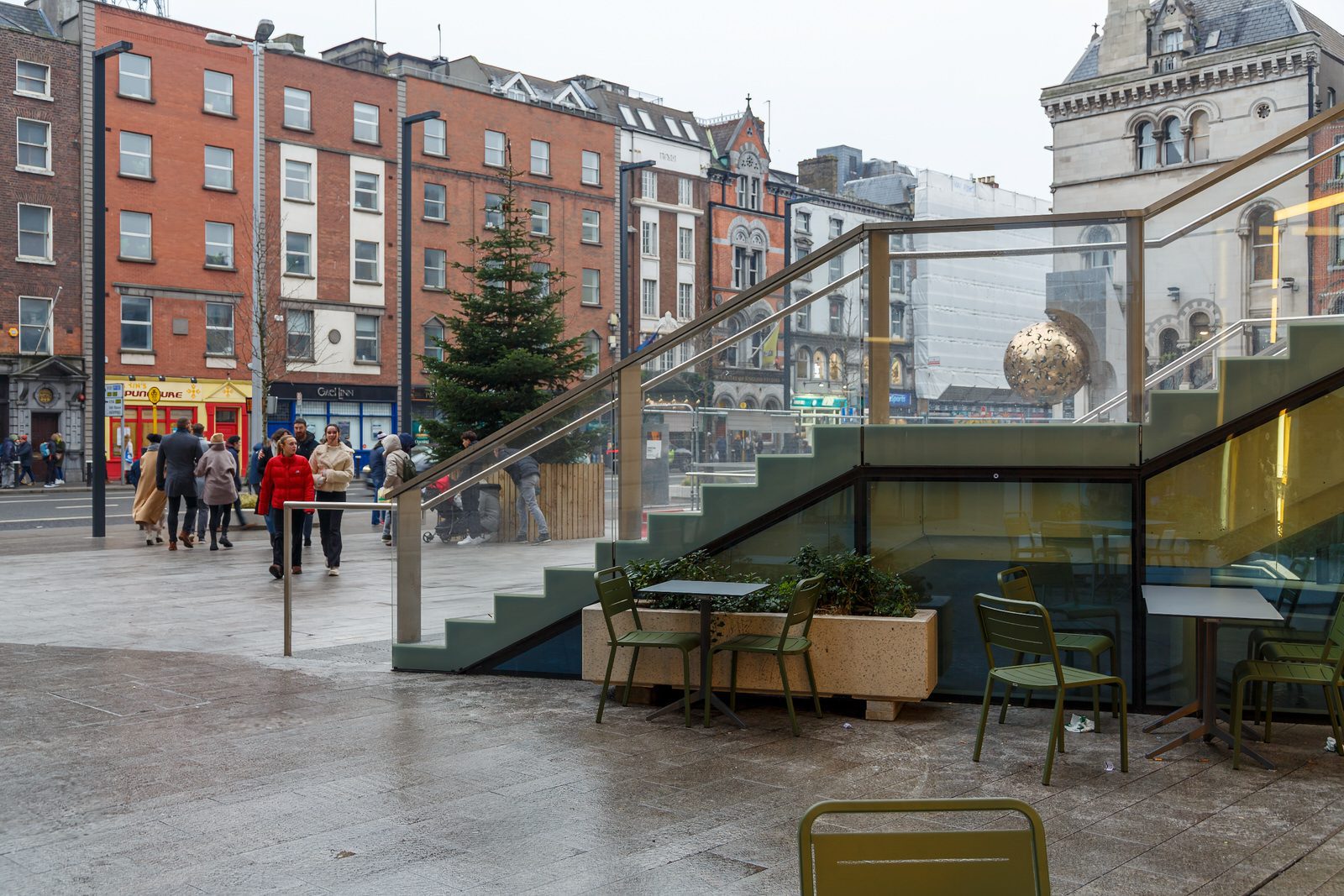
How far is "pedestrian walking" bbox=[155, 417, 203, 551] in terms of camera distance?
1792cm

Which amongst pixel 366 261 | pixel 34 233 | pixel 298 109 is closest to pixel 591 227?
pixel 366 261

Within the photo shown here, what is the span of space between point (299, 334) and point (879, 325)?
36692mm

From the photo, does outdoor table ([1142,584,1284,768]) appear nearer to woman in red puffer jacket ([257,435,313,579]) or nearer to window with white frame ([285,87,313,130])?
woman in red puffer jacket ([257,435,313,579])

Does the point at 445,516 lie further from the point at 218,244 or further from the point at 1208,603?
the point at 218,244

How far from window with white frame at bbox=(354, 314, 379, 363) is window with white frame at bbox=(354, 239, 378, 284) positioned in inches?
55.0

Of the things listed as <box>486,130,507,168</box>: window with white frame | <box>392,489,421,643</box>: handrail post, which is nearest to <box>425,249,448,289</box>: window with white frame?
<box>486,130,507,168</box>: window with white frame

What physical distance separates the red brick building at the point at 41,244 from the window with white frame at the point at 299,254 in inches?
267

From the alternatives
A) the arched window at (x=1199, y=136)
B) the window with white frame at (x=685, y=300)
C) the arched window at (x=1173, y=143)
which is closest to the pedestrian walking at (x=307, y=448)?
the window with white frame at (x=685, y=300)

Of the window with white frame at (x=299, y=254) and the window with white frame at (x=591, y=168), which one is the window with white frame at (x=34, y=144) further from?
the window with white frame at (x=591, y=168)

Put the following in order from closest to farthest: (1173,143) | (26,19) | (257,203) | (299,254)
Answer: (257,203) < (26,19) < (299,254) < (1173,143)

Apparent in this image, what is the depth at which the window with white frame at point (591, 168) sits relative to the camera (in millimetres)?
53062

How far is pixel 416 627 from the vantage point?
29.9 ft

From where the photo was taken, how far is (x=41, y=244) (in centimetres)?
3784

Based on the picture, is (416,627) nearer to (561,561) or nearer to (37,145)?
(561,561)
